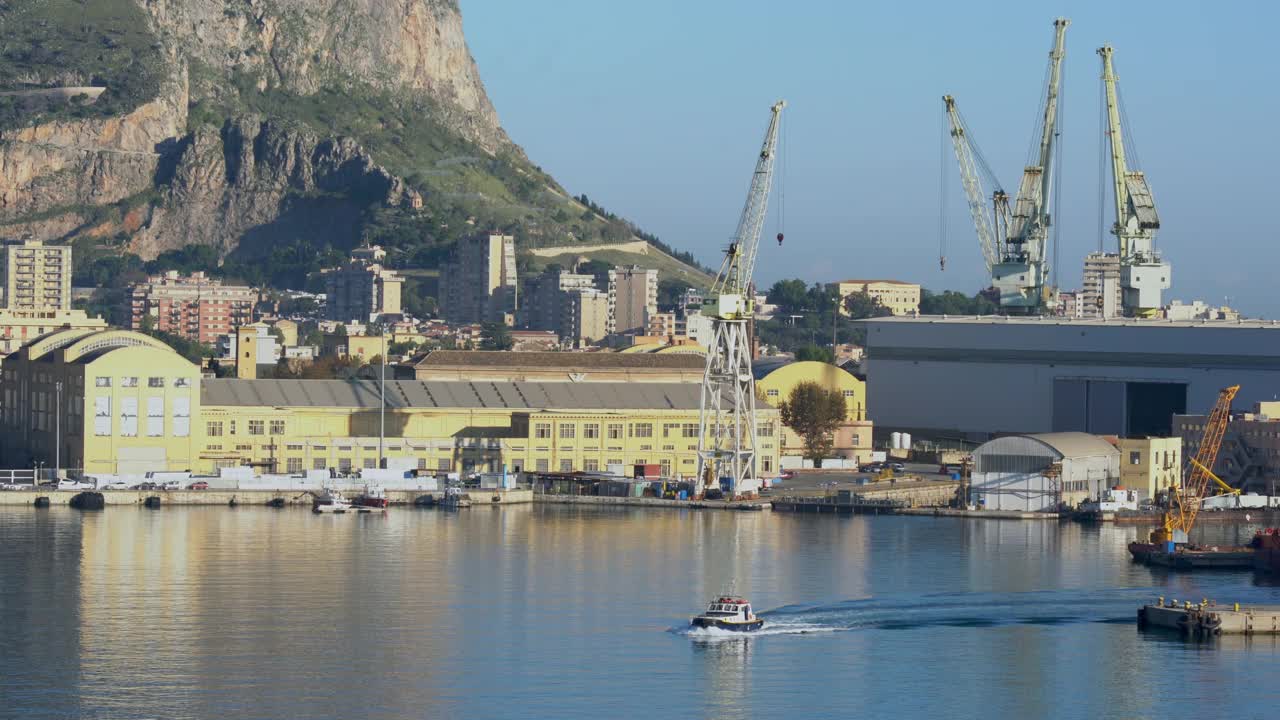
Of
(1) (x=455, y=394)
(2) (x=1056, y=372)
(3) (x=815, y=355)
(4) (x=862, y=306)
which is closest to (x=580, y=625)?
(1) (x=455, y=394)

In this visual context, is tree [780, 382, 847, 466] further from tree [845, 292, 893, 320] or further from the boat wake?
tree [845, 292, 893, 320]

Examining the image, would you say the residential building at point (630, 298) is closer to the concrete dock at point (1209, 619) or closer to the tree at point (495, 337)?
the tree at point (495, 337)

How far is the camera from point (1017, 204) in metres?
84.8

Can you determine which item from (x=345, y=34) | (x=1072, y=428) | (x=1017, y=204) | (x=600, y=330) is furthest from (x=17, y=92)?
(x=1072, y=428)

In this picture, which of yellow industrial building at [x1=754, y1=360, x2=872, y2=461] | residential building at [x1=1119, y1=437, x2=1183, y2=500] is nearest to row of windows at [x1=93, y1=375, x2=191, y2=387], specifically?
yellow industrial building at [x1=754, y1=360, x2=872, y2=461]

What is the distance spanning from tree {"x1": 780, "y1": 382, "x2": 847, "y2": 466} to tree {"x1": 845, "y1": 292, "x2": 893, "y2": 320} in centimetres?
7353

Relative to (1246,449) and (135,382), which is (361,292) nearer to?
(135,382)

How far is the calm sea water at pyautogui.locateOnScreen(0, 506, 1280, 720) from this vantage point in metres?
32.4

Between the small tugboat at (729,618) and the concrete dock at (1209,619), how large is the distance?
19.5ft

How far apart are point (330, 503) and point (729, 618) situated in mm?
20189

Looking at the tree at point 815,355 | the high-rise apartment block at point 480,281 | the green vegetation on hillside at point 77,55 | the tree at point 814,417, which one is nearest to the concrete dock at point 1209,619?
the tree at point 814,417

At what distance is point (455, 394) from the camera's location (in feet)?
208

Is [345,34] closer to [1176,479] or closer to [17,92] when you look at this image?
→ [17,92]

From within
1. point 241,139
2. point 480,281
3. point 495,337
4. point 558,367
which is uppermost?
point 241,139
